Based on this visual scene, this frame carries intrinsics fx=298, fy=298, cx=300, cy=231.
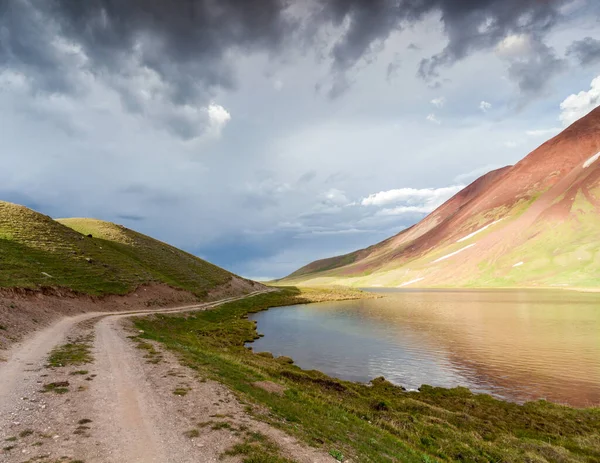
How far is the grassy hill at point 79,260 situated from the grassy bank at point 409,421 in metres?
40.4

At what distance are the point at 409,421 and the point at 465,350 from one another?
98.0 feet

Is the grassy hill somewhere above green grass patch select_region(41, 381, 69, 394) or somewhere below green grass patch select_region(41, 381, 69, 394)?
above

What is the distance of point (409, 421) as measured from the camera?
71.6 feet

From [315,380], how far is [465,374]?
19459 millimetres

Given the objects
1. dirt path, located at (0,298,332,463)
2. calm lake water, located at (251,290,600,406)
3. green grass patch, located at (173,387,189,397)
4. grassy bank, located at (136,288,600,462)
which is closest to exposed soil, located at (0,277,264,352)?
dirt path, located at (0,298,332,463)

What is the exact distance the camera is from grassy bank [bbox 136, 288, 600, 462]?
52.9 ft

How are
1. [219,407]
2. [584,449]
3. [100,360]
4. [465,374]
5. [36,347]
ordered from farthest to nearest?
[465,374] → [36,347] → [100,360] → [584,449] → [219,407]

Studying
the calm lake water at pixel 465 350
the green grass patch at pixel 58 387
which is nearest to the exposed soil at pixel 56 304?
the green grass patch at pixel 58 387

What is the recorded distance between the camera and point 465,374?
1406 inches

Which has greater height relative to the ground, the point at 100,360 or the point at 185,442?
the point at 100,360

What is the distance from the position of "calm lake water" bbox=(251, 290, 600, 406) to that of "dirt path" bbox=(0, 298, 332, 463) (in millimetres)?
22520

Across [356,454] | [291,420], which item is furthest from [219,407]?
[356,454]

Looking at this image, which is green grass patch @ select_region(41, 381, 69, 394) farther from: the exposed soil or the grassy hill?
the grassy hill

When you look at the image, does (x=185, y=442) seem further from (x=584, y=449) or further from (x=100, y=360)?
(x=584, y=449)
